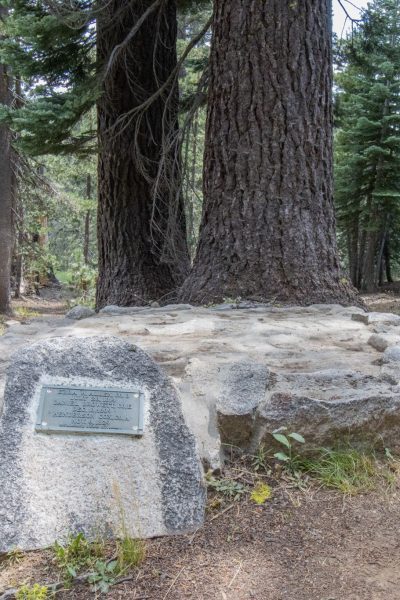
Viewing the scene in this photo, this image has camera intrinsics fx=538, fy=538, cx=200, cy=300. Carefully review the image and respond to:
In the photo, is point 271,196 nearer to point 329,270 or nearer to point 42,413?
point 329,270

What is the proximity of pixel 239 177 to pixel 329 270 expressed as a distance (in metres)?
1.17

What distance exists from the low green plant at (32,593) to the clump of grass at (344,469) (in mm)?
1101

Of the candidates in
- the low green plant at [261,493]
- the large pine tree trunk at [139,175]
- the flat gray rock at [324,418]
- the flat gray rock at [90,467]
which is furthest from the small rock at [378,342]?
the large pine tree trunk at [139,175]

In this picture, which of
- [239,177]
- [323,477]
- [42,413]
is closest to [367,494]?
[323,477]

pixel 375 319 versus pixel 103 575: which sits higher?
pixel 375 319

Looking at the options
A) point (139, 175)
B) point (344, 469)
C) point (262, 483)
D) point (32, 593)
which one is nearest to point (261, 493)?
point (262, 483)

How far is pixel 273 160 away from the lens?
15.7 feet

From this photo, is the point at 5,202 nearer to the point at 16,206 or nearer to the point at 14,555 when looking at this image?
the point at 16,206

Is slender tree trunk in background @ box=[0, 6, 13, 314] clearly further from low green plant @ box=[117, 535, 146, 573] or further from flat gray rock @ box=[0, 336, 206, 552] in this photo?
low green plant @ box=[117, 535, 146, 573]

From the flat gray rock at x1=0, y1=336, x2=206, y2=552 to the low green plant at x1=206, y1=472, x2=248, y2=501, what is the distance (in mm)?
110

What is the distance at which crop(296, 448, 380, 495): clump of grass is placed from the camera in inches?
83.6

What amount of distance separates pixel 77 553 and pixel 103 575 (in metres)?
0.12

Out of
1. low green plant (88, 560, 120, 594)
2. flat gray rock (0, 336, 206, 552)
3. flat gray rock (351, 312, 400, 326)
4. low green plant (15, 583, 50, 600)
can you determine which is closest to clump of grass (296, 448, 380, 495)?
flat gray rock (0, 336, 206, 552)

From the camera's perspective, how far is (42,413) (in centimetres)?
204
